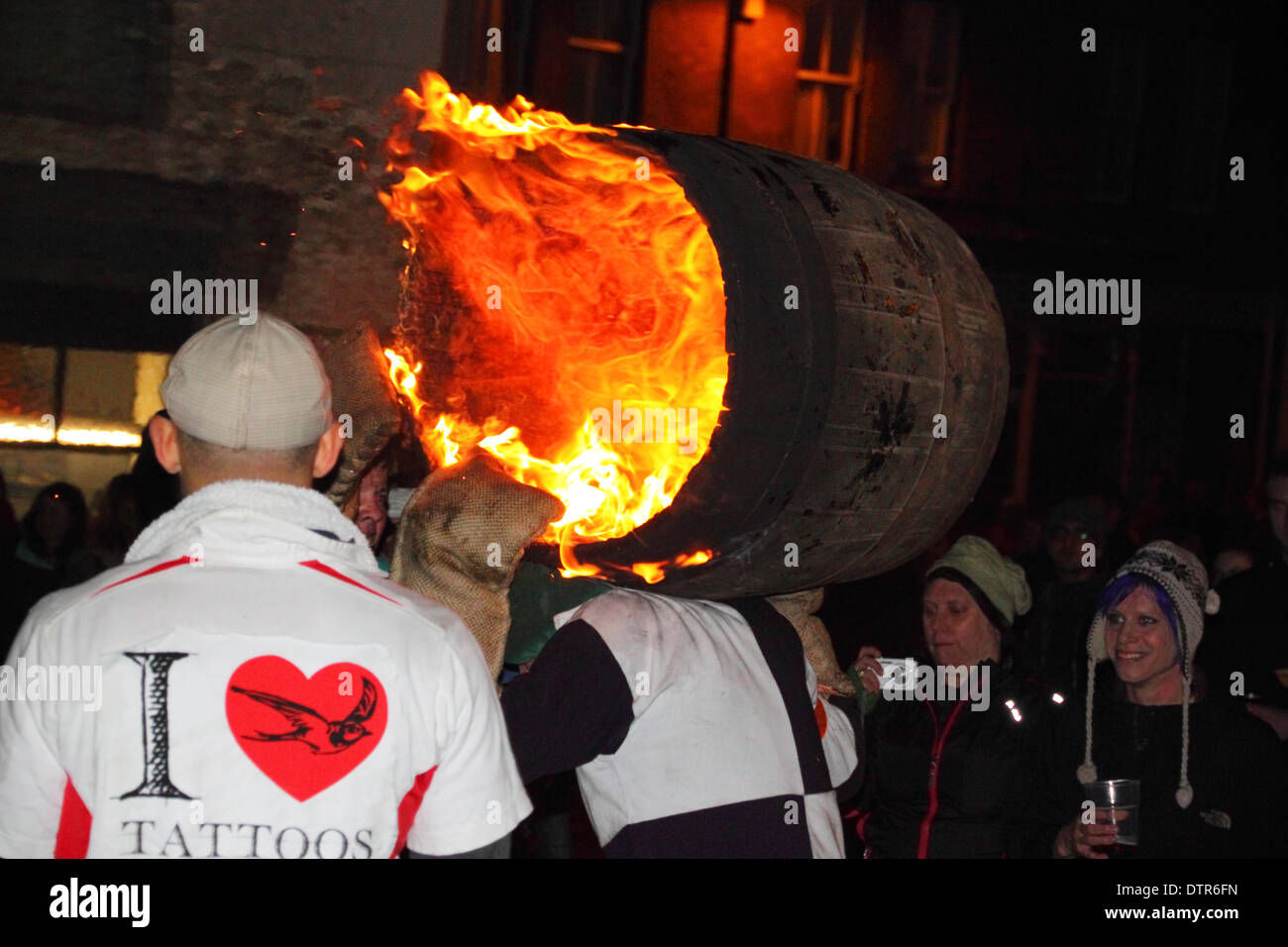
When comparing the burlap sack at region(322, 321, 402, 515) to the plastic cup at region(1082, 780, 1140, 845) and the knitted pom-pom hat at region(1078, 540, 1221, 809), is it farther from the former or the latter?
the knitted pom-pom hat at region(1078, 540, 1221, 809)

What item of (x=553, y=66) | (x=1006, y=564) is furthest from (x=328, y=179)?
(x=553, y=66)

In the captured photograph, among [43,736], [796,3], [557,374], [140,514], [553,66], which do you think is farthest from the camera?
[796,3]

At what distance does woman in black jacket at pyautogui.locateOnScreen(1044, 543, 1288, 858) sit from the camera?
11.1 feet

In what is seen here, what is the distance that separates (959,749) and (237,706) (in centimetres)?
234

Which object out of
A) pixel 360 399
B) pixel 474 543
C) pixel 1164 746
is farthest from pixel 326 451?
pixel 1164 746

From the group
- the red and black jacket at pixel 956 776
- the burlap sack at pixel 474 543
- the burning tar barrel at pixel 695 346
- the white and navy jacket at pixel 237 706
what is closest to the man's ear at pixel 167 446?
the white and navy jacket at pixel 237 706

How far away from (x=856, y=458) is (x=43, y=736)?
1439 mm

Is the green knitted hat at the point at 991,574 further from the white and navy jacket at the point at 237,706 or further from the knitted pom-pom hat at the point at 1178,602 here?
the white and navy jacket at the point at 237,706

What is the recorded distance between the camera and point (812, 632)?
121 inches

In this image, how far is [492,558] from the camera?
2.38m

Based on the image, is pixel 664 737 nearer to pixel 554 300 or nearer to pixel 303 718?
pixel 303 718

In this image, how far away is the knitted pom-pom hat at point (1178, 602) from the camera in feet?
11.8

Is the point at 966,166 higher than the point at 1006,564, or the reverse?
the point at 966,166

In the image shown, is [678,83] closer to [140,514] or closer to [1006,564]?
[140,514]
